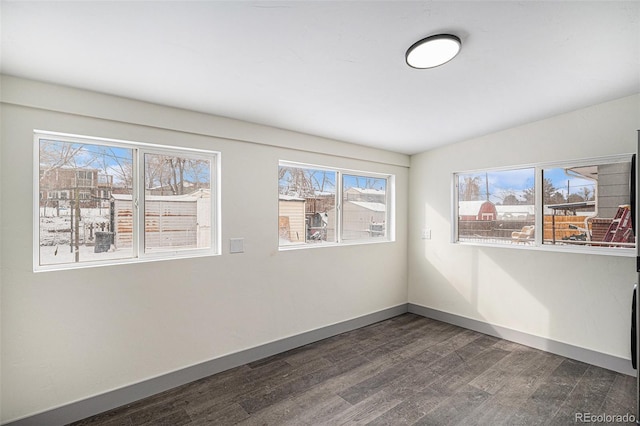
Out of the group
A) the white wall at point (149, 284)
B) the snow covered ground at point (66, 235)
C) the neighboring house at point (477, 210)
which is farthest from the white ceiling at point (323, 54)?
the neighboring house at point (477, 210)

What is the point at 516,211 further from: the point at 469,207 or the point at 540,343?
the point at 540,343

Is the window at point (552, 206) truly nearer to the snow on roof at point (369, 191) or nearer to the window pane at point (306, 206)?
the snow on roof at point (369, 191)

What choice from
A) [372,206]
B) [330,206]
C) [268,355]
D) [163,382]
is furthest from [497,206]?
[163,382]

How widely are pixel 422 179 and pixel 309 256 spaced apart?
2.07 m

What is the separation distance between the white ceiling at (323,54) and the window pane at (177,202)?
0.49m

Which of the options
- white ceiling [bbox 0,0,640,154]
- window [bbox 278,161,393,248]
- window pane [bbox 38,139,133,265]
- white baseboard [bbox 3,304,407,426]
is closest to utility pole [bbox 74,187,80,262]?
window pane [bbox 38,139,133,265]

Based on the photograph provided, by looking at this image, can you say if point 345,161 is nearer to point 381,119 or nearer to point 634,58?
point 381,119

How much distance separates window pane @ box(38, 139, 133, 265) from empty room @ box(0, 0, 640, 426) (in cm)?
1

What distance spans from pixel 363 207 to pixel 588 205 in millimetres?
2334

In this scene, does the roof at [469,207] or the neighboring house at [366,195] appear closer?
the roof at [469,207]

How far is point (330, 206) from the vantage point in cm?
371

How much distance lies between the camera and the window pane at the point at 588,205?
109 inches

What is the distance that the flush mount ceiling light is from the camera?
5.64 feet

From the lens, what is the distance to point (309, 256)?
10.9ft
